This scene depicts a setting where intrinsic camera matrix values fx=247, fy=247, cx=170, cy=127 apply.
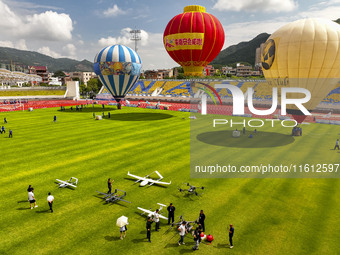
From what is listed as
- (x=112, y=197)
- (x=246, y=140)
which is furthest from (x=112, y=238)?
(x=246, y=140)

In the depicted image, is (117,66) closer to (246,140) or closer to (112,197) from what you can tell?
(246,140)

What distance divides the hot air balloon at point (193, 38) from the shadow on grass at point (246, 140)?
77.5ft

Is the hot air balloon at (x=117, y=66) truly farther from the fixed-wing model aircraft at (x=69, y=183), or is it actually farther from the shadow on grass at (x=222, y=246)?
the shadow on grass at (x=222, y=246)

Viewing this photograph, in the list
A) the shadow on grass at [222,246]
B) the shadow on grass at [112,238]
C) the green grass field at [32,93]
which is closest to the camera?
the shadow on grass at [222,246]

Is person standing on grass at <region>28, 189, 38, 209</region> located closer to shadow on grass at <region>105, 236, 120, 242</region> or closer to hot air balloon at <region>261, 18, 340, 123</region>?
shadow on grass at <region>105, 236, 120, 242</region>

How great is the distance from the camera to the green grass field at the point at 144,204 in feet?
42.2

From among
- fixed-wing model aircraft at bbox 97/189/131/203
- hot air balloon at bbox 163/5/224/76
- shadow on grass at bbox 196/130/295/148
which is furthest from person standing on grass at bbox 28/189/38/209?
hot air balloon at bbox 163/5/224/76

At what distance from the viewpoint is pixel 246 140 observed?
A: 108 feet

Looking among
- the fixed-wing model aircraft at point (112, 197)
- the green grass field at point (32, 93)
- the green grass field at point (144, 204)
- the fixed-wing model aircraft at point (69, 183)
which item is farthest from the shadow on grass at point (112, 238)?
the green grass field at point (32, 93)

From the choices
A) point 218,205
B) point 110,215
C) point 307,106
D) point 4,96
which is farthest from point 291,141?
point 4,96

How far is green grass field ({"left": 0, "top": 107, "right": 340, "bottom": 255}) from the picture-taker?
12875mm

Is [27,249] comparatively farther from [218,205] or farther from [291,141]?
[291,141]

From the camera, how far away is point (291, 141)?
Result: 32.2 m

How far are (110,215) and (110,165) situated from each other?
9021 millimetres
